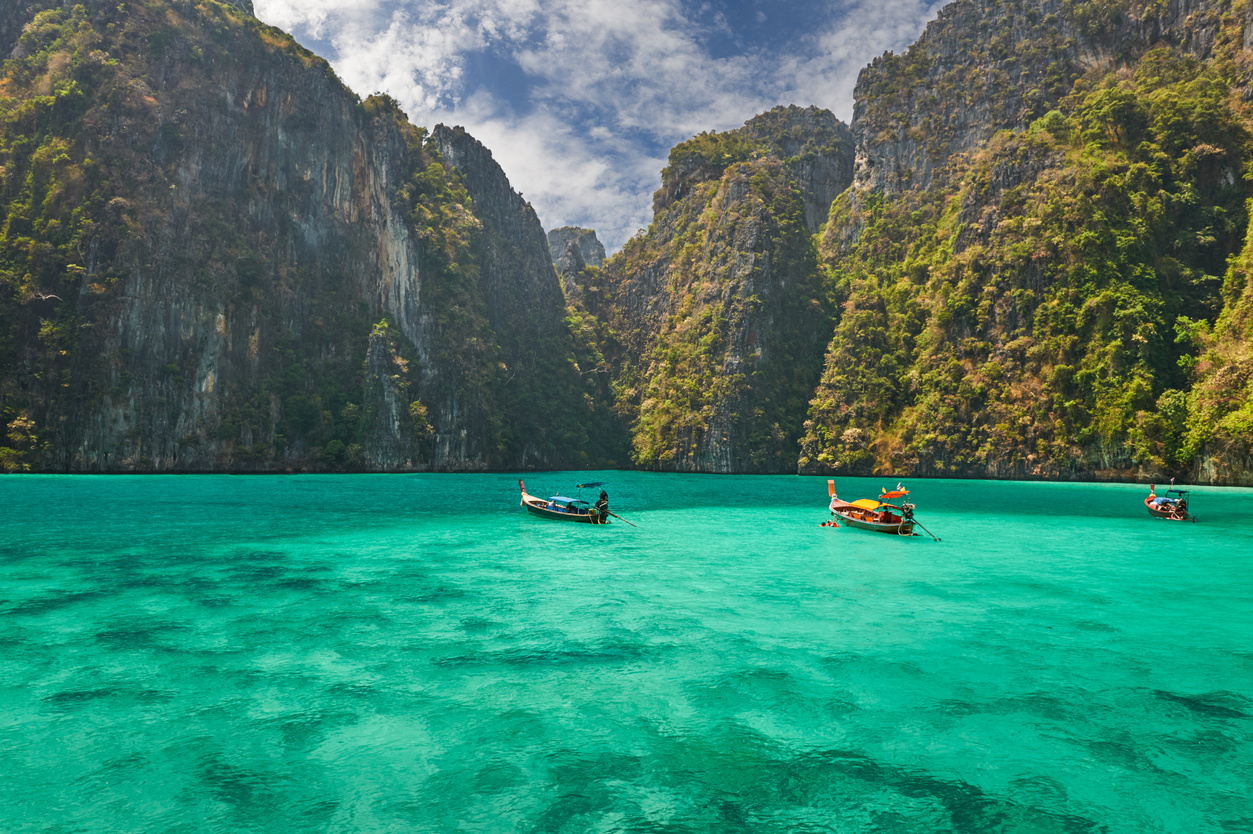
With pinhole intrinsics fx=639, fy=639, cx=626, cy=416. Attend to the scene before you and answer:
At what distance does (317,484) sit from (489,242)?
253 feet

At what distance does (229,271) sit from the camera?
89500 mm

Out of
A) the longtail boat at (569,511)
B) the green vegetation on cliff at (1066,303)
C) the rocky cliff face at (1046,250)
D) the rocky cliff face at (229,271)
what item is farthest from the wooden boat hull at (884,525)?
the rocky cliff face at (229,271)

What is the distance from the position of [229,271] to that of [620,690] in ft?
325

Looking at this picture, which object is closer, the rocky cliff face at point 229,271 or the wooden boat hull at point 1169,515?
the wooden boat hull at point 1169,515

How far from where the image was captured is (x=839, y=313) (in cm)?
11244

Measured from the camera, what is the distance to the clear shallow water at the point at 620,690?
299 inches

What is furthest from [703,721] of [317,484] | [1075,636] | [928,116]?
[928,116]

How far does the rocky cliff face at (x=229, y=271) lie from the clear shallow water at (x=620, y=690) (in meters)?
67.8

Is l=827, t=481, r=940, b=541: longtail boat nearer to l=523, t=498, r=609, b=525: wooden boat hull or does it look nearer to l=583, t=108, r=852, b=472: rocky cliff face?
l=523, t=498, r=609, b=525: wooden boat hull

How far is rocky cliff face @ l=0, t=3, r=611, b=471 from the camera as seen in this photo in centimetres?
7675

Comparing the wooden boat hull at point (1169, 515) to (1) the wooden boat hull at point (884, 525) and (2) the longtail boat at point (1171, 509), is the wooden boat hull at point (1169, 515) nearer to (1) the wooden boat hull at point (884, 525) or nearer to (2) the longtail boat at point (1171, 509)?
(2) the longtail boat at point (1171, 509)

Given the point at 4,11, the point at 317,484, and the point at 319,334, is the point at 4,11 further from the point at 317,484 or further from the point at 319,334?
the point at 317,484

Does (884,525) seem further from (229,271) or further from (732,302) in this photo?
(229,271)

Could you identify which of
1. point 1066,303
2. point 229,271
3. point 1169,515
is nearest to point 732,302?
point 1066,303
